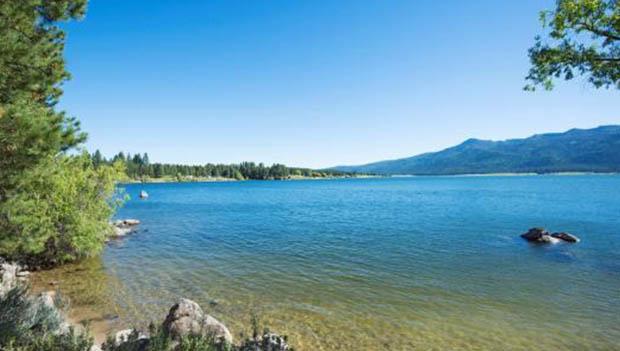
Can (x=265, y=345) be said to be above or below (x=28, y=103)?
below

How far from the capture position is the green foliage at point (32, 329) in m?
6.21

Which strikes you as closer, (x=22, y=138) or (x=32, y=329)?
(x=22, y=138)

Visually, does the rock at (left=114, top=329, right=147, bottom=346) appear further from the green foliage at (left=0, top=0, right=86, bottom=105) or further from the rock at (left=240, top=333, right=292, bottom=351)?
the green foliage at (left=0, top=0, right=86, bottom=105)

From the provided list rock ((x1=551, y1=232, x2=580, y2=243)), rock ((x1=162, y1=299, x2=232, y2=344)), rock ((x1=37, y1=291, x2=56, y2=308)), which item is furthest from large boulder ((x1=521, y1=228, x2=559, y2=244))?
rock ((x1=37, y1=291, x2=56, y2=308))

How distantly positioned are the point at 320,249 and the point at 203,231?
662 inches

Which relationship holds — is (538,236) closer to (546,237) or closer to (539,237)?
(539,237)

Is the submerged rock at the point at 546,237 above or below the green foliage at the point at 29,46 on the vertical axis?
below

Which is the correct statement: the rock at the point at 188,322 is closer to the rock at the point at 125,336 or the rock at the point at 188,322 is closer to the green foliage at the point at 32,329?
the rock at the point at 125,336

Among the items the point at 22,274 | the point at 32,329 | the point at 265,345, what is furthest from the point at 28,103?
the point at 22,274

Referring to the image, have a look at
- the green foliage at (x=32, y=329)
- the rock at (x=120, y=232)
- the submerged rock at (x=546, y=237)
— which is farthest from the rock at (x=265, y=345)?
the rock at (x=120, y=232)

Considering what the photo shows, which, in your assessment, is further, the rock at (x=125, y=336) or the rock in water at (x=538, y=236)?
the rock in water at (x=538, y=236)

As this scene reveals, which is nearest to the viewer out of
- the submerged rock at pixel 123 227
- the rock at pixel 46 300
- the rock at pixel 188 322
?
the rock at pixel 46 300

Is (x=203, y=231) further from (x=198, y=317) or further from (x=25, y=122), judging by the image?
(x=25, y=122)

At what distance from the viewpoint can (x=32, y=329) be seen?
330 inches
